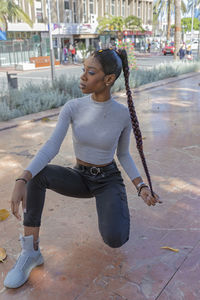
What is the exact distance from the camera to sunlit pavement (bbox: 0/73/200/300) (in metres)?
2.18

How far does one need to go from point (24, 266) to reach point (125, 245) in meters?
0.84

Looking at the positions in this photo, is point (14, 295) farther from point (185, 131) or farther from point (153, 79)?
point (153, 79)

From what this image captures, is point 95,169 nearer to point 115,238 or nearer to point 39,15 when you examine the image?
point 115,238

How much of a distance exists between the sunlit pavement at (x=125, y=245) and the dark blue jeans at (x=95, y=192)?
0.32 m

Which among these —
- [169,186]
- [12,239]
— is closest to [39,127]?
[169,186]

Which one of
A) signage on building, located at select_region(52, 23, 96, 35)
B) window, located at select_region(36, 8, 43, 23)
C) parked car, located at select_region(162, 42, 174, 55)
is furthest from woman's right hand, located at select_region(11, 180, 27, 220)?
parked car, located at select_region(162, 42, 174, 55)

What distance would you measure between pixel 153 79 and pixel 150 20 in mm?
48607

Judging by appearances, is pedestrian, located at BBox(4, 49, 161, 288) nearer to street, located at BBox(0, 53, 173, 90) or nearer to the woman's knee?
the woman's knee

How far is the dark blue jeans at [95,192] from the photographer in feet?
7.11

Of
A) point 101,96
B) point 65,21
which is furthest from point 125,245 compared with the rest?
point 65,21

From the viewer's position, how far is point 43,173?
2.21 metres

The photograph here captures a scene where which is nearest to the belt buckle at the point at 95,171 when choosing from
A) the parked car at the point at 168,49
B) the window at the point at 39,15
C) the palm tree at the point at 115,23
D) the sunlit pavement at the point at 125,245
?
the sunlit pavement at the point at 125,245

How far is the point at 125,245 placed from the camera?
2.68 meters

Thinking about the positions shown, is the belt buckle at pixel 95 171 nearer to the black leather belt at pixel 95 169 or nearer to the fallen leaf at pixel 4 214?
the black leather belt at pixel 95 169
